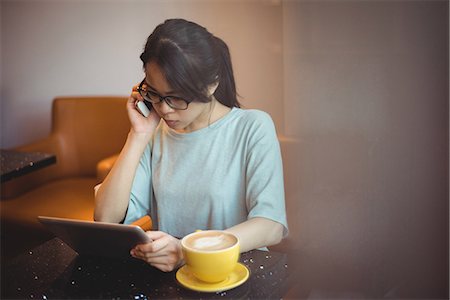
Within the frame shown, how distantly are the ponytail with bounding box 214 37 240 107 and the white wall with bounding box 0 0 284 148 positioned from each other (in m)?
0.66

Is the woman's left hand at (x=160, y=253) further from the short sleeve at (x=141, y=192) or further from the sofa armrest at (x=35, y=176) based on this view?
the sofa armrest at (x=35, y=176)

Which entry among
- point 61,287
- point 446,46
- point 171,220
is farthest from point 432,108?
point 61,287

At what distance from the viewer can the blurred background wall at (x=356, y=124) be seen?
1533mm

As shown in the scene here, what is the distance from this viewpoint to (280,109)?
73.6 inches

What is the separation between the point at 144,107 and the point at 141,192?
0.18 metres

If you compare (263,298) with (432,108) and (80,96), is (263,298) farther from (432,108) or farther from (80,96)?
(80,96)

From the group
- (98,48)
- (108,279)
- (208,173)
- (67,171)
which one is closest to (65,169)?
(67,171)

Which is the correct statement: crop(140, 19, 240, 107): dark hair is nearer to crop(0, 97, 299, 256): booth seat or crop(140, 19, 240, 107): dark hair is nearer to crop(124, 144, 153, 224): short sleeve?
crop(124, 144, 153, 224): short sleeve

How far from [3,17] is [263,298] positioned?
238cm

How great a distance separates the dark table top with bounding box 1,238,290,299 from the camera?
843 millimetres

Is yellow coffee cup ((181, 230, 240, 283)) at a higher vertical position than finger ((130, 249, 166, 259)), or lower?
higher

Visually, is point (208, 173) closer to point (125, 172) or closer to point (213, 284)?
point (125, 172)

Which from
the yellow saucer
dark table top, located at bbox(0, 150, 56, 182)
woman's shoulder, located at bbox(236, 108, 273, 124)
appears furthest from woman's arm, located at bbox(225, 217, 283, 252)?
dark table top, located at bbox(0, 150, 56, 182)

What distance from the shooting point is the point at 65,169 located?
2.46 meters
